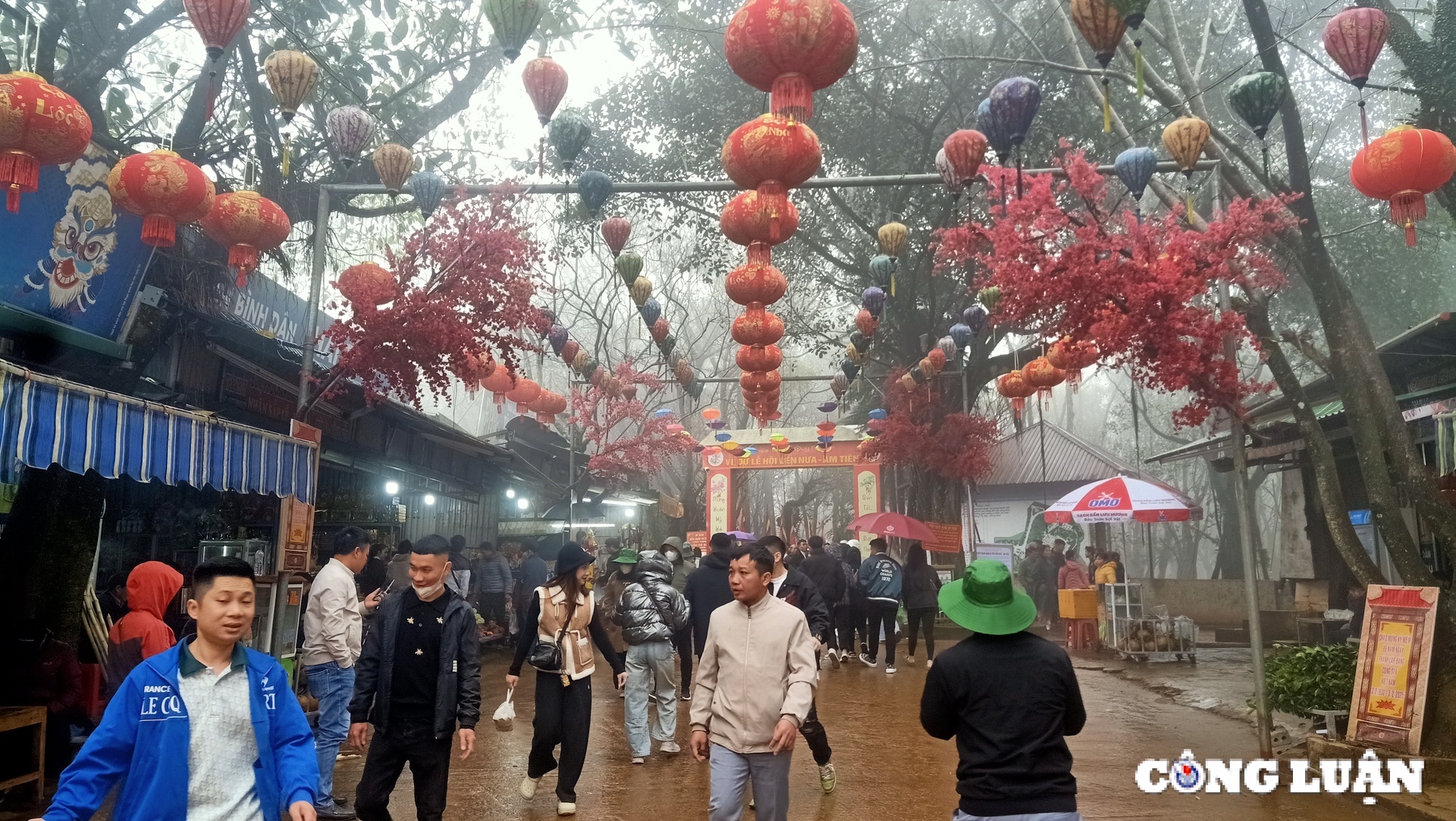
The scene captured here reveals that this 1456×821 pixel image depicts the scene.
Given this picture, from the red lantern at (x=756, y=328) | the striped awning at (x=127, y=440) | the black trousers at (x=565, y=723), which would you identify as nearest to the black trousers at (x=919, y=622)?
the red lantern at (x=756, y=328)

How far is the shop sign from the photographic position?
8031mm

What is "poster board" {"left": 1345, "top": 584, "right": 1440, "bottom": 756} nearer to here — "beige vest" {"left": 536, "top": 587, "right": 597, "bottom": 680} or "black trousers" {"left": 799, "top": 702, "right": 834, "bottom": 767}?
"black trousers" {"left": 799, "top": 702, "right": 834, "bottom": 767}

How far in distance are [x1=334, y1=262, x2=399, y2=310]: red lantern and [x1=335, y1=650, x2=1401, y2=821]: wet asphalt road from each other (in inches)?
182

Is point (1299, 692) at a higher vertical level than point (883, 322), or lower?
lower

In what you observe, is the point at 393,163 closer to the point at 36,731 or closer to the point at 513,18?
the point at 513,18

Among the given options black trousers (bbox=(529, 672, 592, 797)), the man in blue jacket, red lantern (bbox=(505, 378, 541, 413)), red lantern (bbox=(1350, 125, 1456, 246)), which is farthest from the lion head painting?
red lantern (bbox=(1350, 125, 1456, 246))

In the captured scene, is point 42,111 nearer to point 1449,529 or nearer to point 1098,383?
point 1449,529

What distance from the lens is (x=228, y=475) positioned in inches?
311

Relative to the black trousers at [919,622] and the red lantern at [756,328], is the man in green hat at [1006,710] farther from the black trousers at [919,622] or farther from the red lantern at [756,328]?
the black trousers at [919,622]

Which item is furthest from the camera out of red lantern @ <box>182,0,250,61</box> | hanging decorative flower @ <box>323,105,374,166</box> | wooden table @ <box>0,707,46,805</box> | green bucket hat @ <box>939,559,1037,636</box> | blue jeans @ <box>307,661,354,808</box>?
hanging decorative flower @ <box>323,105,374,166</box>

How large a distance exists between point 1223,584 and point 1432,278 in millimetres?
11664

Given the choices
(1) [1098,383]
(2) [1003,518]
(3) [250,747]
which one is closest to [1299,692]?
(3) [250,747]

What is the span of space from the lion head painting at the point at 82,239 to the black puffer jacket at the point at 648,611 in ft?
18.3

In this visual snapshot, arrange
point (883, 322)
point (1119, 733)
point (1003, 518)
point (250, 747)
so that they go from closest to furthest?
point (250, 747)
point (1119, 733)
point (883, 322)
point (1003, 518)
